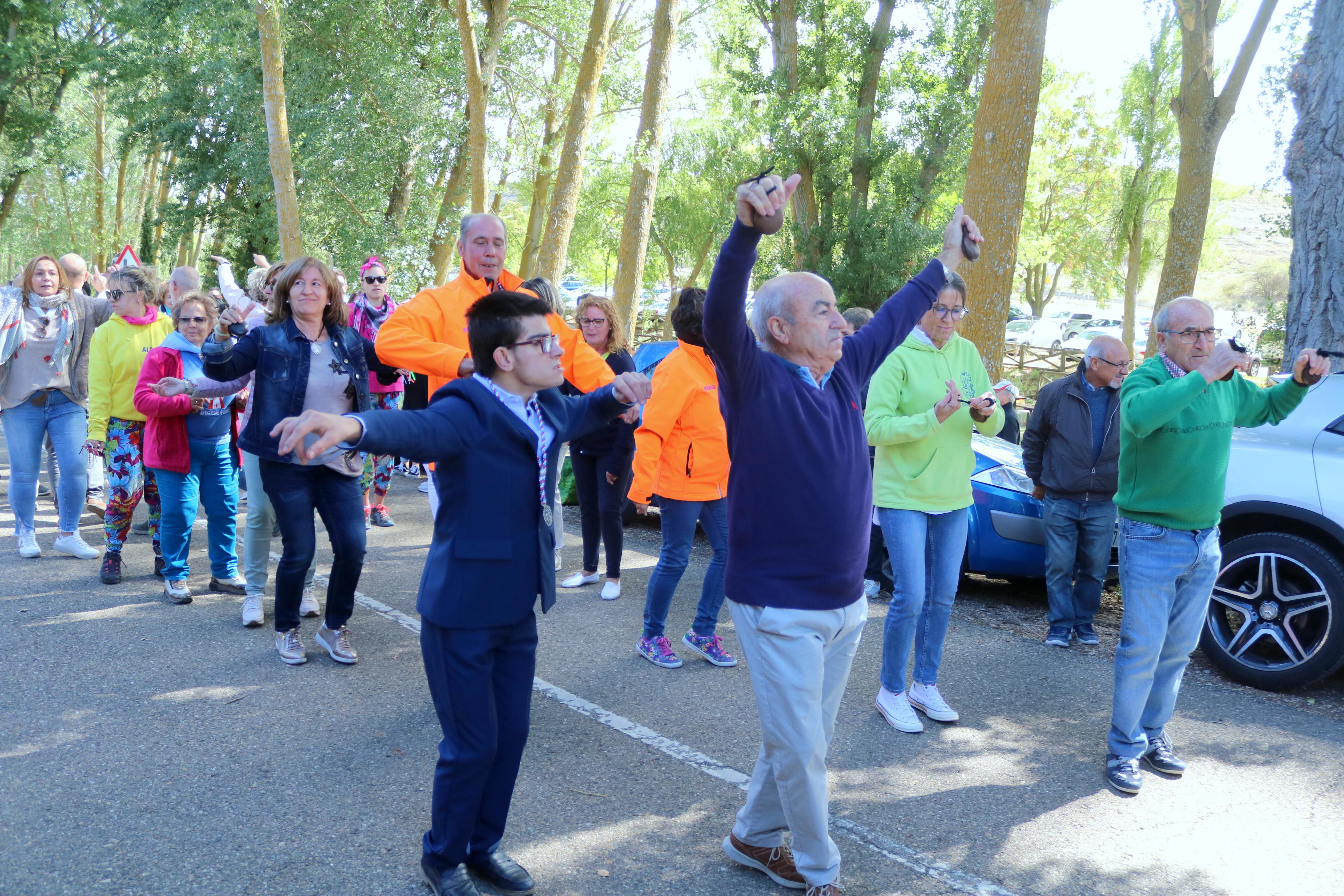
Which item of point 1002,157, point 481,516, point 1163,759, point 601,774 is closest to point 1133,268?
point 1002,157

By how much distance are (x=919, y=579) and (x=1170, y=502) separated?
1.10 metres

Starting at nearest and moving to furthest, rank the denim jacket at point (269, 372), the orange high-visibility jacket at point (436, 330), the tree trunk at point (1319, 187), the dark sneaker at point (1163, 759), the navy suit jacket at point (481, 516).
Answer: the navy suit jacket at point (481, 516), the dark sneaker at point (1163, 759), the orange high-visibility jacket at point (436, 330), the denim jacket at point (269, 372), the tree trunk at point (1319, 187)

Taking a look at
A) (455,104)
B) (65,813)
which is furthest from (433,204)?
(65,813)

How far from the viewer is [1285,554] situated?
17.9ft

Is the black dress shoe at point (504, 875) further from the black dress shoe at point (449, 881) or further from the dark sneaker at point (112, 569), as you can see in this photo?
the dark sneaker at point (112, 569)

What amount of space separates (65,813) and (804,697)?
107 inches

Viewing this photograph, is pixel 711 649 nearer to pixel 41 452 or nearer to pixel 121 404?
pixel 121 404

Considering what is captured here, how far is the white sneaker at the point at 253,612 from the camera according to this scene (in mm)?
5961

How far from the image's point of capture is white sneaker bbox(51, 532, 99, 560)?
24.5ft

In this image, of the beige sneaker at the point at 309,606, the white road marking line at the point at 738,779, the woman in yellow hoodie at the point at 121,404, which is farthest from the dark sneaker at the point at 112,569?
the white road marking line at the point at 738,779

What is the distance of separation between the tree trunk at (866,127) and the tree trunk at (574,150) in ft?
18.7

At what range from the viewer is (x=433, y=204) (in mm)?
20172

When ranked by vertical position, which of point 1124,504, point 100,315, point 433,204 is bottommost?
point 1124,504

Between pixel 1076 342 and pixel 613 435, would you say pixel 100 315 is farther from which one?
pixel 1076 342
